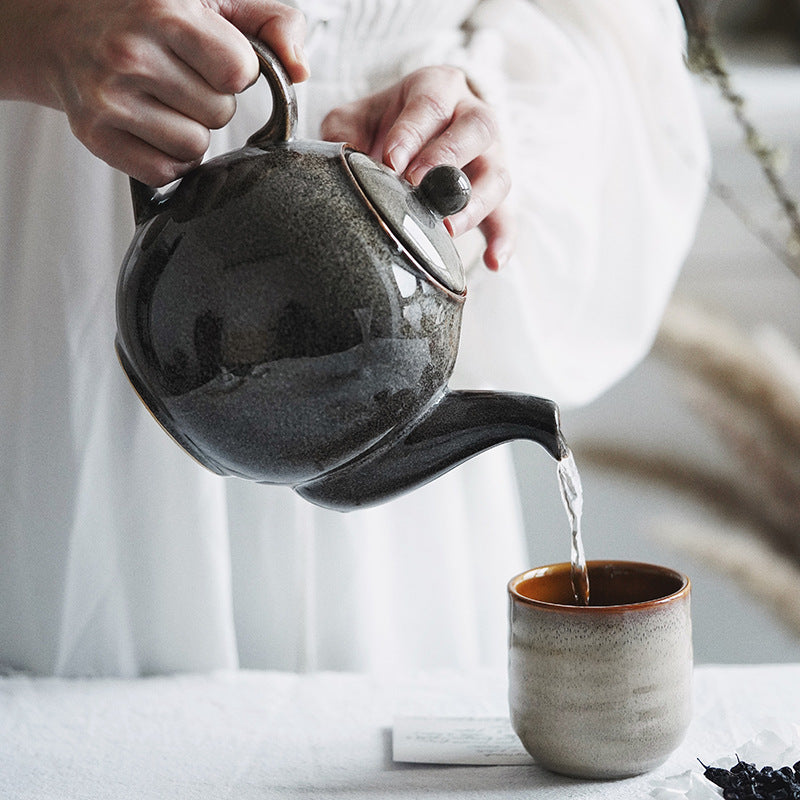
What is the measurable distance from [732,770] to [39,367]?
1.76 feet

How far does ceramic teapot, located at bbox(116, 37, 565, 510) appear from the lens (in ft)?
1.56

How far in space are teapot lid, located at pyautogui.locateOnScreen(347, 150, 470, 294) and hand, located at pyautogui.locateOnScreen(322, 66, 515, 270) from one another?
8cm

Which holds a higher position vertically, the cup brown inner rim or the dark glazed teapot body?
the dark glazed teapot body

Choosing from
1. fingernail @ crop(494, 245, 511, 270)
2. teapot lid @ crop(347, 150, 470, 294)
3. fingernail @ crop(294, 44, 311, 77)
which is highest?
fingernail @ crop(294, 44, 311, 77)

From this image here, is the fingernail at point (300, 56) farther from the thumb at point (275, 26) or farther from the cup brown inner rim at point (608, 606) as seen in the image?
the cup brown inner rim at point (608, 606)

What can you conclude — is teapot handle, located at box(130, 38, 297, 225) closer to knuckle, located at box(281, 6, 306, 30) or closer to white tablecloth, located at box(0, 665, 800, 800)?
knuckle, located at box(281, 6, 306, 30)

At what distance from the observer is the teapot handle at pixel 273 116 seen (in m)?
0.51

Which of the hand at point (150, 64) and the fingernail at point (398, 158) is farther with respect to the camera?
the fingernail at point (398, 158)

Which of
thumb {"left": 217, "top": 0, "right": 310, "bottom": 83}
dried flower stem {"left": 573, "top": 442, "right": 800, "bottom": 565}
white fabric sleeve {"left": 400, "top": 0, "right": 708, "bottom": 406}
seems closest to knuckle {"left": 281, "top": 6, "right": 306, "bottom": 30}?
thumb {"left": 217, "top": 0, "right": 310, "bottom": 83}

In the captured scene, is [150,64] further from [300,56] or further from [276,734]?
[276,734]

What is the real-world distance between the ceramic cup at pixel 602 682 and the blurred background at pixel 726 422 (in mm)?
694

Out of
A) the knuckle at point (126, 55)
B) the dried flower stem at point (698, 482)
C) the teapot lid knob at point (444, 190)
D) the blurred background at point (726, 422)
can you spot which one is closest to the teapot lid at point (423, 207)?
the teapot lid knob at point (444, 190)

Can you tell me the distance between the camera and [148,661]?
2.73 feet

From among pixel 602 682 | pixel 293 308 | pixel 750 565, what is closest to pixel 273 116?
pixel 293 308
